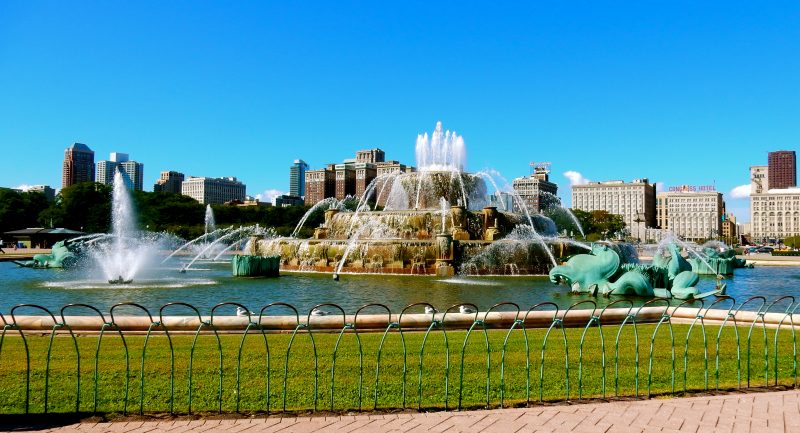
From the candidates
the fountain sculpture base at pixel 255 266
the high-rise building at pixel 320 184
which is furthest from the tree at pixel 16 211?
the fountain sculpture base at pixel 255 266

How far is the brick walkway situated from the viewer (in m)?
6.59

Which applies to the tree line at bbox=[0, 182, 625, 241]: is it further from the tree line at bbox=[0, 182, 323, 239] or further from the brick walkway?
the brick walkway

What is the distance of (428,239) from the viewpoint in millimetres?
33750

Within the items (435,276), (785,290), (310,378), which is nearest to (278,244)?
(435,276)

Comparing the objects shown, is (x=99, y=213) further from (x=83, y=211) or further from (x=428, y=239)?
(x=428, y=239)

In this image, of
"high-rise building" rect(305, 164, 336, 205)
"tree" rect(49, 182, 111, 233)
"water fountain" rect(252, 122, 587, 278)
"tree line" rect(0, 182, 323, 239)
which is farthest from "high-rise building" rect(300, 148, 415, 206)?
"water fountain" rect(252, 122, 587, 278)

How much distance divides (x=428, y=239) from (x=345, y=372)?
24.9 metres

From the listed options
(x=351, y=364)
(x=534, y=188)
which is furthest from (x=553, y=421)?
(x=534, y=188)

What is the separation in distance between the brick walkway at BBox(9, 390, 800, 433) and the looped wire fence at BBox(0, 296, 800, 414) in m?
0.37

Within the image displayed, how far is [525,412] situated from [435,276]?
22858mm

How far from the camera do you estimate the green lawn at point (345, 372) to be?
25.0 ft

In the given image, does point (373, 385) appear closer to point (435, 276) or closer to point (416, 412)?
point (416, 412)

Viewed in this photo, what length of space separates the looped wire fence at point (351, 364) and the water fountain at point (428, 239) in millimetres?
17625

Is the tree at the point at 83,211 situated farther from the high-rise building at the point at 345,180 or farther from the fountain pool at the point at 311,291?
the high-rise building at the point at 345,180
